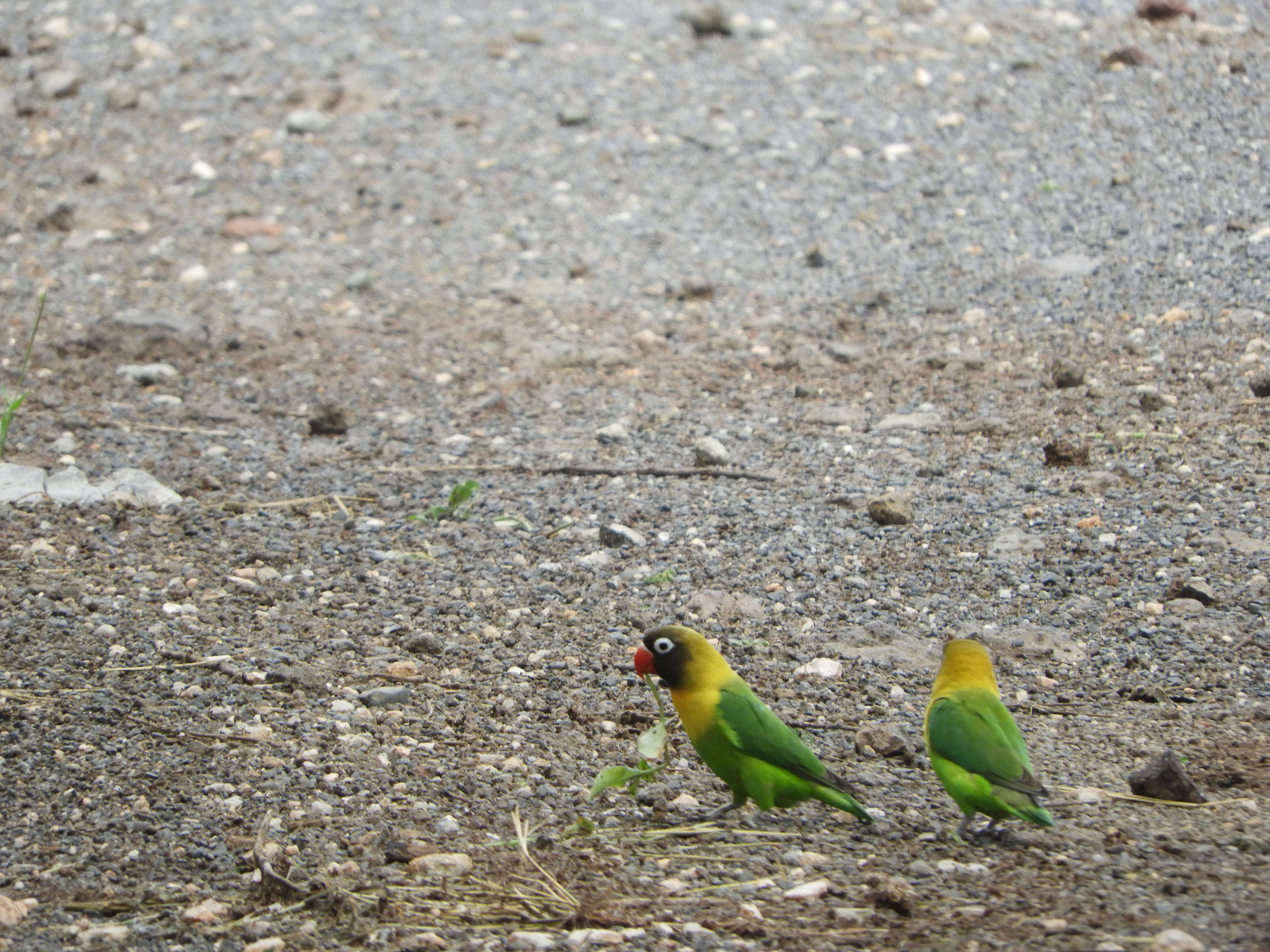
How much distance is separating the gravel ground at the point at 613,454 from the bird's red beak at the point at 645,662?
29 cm

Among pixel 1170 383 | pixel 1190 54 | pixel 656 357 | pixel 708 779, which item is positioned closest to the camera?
pixel 708 779

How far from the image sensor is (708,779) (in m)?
3.26

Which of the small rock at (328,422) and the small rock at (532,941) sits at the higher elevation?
the small rock at (532,941)

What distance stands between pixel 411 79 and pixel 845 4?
3.47 meters

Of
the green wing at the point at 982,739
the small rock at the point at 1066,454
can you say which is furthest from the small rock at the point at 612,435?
the green wing at the point at 982,739

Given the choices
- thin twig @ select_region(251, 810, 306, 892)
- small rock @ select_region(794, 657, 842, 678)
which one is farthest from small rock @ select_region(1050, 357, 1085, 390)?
thin twig @ select_region(251, 810, 306, 892)

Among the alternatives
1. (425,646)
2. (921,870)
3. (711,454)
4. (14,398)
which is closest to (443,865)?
(921,870)

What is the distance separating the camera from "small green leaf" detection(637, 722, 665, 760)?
9.66 ft

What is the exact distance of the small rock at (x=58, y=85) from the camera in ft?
29.2

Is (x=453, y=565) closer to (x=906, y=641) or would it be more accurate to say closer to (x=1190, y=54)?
(x=906, y=641)

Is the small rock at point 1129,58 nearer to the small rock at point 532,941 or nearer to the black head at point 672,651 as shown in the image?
the black head at point 672,651

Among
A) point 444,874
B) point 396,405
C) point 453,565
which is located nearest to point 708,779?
point 444,874

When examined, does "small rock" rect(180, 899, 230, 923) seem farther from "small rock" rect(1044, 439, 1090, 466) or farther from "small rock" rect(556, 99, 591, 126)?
"small rock" rect(556, 99, 591, 126)

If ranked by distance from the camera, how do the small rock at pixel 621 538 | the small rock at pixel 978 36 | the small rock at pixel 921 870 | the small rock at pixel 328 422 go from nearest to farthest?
the small rock at pixel 921 870
the small rock at pixel 621 538
the small rock at pixel 328 422
the small rock at pixel 978 36
